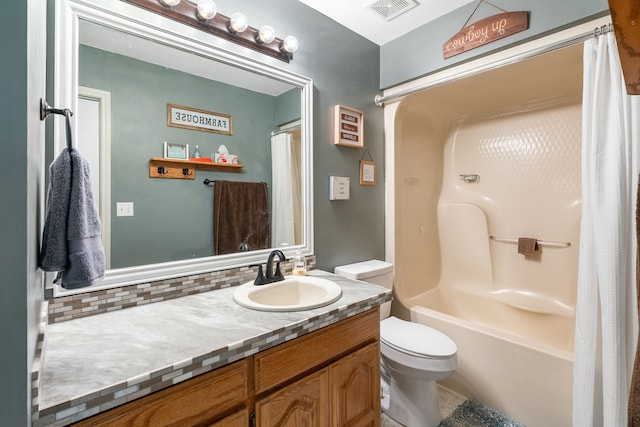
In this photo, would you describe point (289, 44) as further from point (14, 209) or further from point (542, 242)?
point (542, 242)

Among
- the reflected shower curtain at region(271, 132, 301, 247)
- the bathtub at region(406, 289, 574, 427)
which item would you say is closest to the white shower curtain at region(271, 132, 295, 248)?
the reflected shower curtain at region(271, 132, 301, 247)

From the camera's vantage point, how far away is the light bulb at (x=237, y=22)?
4.54 ft

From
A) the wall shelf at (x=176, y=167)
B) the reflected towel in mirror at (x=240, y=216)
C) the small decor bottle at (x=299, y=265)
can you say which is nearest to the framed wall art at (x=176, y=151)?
the wall shelf at (x=176, y=167)

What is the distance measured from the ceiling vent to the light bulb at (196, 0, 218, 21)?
92 cm

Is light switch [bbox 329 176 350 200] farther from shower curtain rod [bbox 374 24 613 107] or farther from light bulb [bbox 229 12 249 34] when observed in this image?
light bulb [bbox 229 12 249 34]

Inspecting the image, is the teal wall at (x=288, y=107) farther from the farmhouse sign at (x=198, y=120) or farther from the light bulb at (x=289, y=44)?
the farmhouse sign at (x=198, y=120)

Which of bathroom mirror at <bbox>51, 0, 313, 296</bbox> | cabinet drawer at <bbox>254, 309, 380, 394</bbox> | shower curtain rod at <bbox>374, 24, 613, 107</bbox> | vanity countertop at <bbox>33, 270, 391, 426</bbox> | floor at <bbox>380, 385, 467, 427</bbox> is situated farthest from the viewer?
floor at <bbox>380, 385, 467, 427</bbox>

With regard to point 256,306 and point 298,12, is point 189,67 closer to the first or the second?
point 298,12

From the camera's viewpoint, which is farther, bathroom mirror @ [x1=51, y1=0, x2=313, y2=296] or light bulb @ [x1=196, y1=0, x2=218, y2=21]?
light bulb @ [x1=196, y1=0, x2=218, y2=21]

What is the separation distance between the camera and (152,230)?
4.05 ft

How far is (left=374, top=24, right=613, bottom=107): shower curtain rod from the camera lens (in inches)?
53.2

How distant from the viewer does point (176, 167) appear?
1.28 metres

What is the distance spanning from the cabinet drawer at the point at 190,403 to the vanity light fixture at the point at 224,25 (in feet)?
4.52

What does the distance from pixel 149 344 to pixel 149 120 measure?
2.84 ft
